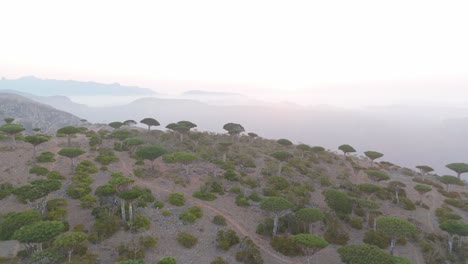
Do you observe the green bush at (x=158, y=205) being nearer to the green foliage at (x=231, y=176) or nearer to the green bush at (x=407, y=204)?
the green foliage at (x=231, y=176)

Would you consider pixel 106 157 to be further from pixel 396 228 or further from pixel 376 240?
pixel 396 228

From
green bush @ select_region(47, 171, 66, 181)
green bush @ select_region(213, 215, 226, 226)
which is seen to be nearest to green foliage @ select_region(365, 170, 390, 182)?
green bush @ select_region(213, 215, 226, 226)

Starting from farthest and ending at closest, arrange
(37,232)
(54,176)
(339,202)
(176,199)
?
(54,176), (339,202), (176,199), (37,232)

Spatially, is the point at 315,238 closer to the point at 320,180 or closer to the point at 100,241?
the point at 100,241

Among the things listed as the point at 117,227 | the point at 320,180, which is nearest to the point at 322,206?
the point at 320,180

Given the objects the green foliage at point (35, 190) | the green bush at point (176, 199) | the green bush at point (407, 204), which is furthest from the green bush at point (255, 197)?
the green foliage at point (35, 190)

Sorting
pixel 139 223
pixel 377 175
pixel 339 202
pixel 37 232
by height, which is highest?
pixel 37 232

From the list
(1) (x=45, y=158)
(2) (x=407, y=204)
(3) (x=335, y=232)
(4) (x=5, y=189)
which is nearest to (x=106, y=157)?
(1) (x=45, y=158)
